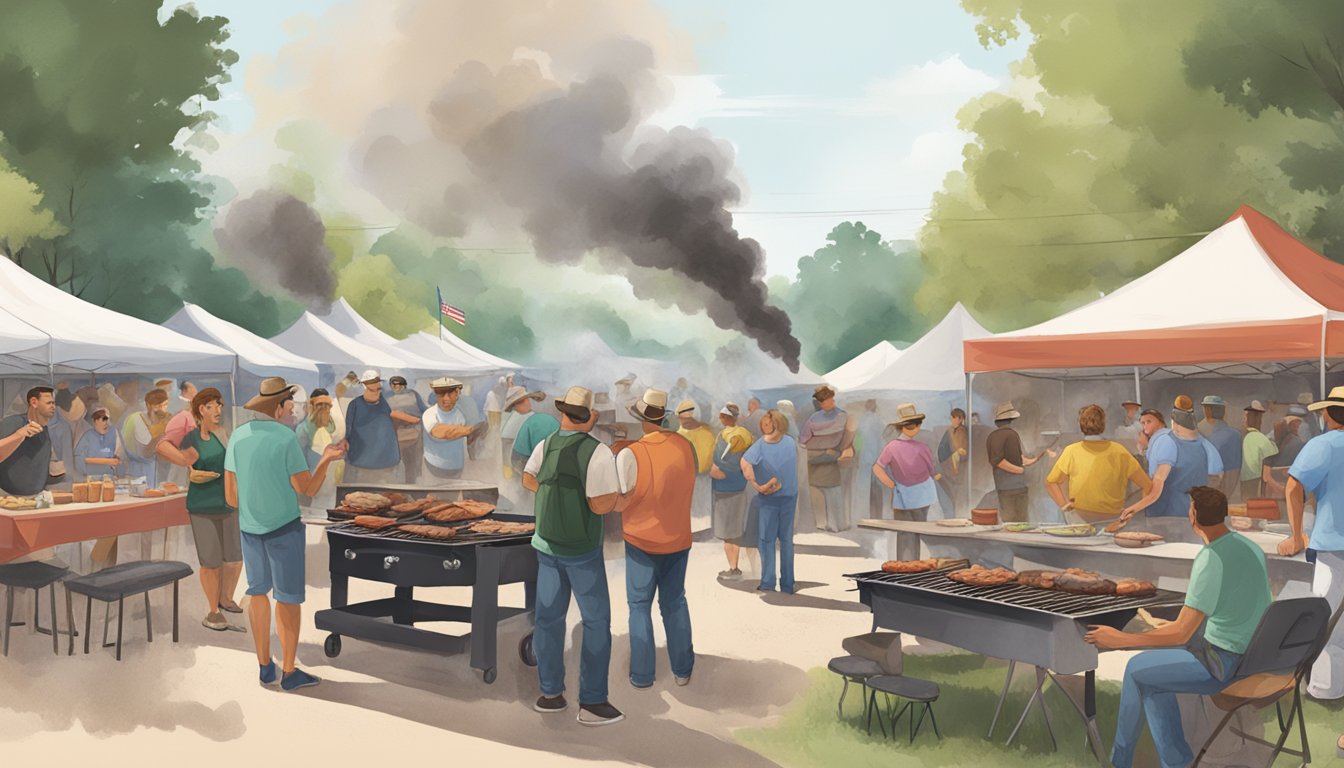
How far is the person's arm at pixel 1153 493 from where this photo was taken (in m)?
6.75

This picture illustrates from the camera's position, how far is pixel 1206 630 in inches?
175

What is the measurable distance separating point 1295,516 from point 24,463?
26.6 feet

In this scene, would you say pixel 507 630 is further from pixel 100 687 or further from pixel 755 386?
pixel 755 386

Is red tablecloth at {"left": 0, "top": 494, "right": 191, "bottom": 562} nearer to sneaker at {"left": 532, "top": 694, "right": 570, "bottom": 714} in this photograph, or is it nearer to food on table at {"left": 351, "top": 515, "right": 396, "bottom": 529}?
food on table at {"left": 351, "top": 515, "right": 396, "bottom": 529}

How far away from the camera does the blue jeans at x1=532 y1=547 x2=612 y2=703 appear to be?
5605 millimetres

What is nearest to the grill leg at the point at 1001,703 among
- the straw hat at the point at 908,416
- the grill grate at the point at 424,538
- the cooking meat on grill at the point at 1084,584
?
the cooking meat on grill at the point at 1084,584

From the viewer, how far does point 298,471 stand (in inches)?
238

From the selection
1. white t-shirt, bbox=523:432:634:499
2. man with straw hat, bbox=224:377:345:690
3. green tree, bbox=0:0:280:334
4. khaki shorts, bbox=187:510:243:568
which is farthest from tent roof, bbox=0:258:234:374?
green tree, bbox=0:0:280:334

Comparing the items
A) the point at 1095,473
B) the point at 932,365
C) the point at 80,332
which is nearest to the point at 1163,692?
the point at 1095,473

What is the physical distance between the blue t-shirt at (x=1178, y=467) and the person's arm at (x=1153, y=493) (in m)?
0.07

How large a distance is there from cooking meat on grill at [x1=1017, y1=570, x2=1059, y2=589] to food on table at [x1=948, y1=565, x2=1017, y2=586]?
0.05 metres

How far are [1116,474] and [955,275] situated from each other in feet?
76.2

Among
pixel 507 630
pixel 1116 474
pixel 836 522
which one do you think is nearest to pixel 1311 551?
pixel 1116 474

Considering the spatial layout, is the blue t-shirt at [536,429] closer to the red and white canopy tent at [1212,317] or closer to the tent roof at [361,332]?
the red and white canopy tent at [1212,317]
